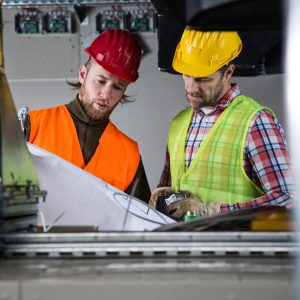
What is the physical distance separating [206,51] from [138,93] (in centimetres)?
186

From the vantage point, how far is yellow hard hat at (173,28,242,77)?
3.32 meters

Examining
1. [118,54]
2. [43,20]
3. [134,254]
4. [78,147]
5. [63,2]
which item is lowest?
[78,147]

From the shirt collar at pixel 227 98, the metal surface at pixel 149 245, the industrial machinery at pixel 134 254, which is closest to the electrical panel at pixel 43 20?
the shirt collar at pixel 227 98

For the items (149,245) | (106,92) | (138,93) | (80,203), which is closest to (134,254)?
(149,245)

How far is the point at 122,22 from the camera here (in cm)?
506

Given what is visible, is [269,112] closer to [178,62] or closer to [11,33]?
[178,62]

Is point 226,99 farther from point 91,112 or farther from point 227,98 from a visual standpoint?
point 91,112

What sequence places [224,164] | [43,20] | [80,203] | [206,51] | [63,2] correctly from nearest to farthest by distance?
[80,203] → [224,164] → [206,51] → [63,2] → [43,20]

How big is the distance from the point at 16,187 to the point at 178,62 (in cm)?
203

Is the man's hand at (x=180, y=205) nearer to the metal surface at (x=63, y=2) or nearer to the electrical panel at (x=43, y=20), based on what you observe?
the metal surface at (x=63, y=2)

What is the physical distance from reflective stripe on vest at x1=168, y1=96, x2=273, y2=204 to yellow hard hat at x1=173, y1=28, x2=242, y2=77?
0.21m

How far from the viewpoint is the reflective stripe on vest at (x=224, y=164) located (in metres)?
3.14

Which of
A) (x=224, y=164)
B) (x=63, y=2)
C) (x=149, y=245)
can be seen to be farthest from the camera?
(x=63, y=2)

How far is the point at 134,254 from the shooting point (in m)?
1.39
